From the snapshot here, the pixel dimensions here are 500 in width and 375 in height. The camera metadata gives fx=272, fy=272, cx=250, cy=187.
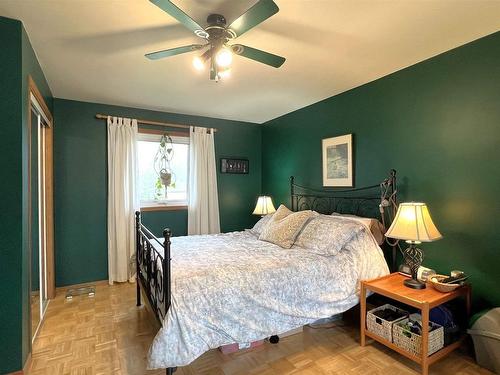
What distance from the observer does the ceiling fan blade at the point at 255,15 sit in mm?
1410

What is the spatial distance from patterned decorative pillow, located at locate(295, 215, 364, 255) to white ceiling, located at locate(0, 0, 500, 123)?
1528mm

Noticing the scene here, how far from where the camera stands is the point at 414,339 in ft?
6.58

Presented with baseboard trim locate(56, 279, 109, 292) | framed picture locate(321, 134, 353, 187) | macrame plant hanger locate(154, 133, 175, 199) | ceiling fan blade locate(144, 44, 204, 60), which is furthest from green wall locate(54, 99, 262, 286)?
framed picture locate(321, 134, 353, 187)

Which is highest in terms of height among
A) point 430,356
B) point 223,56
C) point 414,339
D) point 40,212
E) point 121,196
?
point 223,56

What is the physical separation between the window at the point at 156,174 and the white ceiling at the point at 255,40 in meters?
0.94

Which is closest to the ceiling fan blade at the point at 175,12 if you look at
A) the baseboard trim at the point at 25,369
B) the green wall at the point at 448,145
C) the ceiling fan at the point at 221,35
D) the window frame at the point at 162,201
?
the ceiling fan at the point at 221,35

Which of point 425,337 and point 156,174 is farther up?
point 156,174

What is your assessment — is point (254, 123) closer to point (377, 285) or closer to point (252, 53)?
point (252, 53)

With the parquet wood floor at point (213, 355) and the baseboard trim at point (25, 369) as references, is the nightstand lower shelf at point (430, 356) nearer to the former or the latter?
the parquet wood floor at point (213, 355)

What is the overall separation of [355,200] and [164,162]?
9.35ft

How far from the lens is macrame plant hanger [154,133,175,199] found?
13.8 ft

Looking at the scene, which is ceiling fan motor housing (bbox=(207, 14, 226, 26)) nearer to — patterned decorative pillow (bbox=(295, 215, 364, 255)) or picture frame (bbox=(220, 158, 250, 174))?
patterned decorative pillow (bbox=(295, 215, 364, 255))

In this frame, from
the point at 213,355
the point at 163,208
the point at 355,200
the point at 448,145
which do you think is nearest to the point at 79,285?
the point at 163,208

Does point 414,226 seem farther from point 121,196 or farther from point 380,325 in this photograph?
point 121,196
